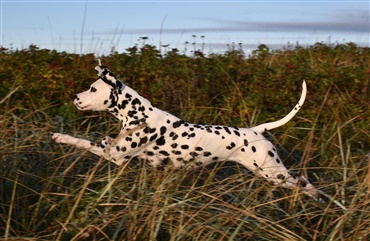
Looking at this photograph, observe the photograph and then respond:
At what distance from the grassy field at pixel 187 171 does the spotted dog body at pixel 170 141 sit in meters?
0.14

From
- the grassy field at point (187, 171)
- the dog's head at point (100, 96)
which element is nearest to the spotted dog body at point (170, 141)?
the dog's head at point (100, 96)

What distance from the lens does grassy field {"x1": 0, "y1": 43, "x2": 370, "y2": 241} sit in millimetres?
5055

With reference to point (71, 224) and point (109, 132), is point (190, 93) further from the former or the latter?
point (71, 224)

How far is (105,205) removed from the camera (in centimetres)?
523

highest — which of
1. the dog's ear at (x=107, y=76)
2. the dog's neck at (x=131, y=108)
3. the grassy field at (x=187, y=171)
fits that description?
the dog's ear at (x=107, y=76)

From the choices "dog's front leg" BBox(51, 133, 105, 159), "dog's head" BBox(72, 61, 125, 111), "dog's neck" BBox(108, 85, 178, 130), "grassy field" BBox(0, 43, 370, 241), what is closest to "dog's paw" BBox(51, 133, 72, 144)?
"dog's front leg" BBox(51, 133, 105, 159)

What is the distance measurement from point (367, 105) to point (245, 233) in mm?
4367

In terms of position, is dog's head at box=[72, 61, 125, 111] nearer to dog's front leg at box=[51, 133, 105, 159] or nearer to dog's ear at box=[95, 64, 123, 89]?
dog's ear at box=[95, 64, 123, 89]

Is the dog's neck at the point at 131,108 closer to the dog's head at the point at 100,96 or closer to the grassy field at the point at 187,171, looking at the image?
the dog's head at the point at 100,96

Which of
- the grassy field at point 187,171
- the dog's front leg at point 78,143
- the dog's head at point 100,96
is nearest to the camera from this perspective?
the grassy field at point 187,171

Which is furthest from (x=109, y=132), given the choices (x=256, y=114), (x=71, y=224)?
(x=71, y=224)

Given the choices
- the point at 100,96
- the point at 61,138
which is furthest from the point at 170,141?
the point at 61,138

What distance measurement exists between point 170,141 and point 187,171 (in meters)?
0.58

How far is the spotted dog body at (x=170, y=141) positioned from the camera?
20.4 feet
